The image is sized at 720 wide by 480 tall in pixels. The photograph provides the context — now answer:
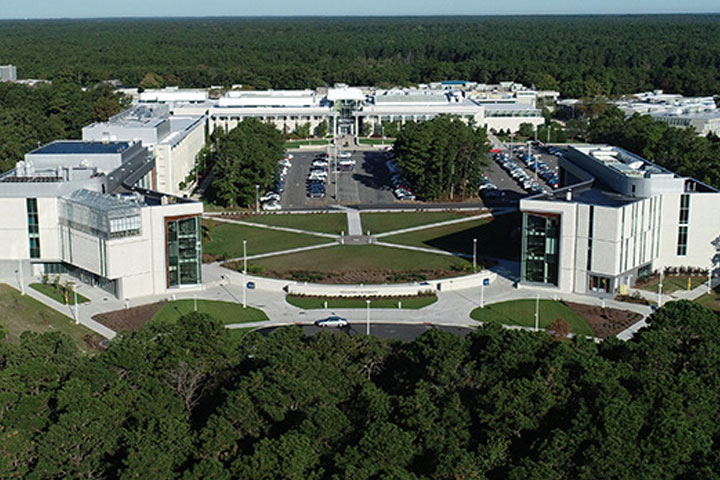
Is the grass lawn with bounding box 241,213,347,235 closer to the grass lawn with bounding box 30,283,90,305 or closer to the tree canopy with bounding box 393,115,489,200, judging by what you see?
the tree canopy with bounding box 393,115,489,200

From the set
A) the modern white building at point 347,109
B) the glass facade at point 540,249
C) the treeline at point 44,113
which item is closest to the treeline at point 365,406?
the glass facade at point 540,249

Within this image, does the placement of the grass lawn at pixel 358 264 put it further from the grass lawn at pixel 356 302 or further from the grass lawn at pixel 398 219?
the grass lawn at pixel 398 219

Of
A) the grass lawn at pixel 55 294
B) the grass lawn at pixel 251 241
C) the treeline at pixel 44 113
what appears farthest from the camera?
the treeline at pixel 44 113

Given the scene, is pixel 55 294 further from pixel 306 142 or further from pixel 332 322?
pixel 306 142

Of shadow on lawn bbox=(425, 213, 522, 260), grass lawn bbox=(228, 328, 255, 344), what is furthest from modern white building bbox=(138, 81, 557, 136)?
grass lawn bbox=(228, 328, 255, 344)

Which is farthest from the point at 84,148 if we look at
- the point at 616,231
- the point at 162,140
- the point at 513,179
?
the point at 513,179
